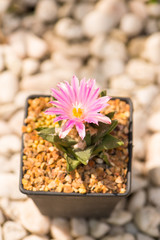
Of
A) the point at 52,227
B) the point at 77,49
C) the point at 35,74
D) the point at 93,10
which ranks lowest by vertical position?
the point at 52,227

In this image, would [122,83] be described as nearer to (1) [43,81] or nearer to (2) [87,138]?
(1) [43,81]

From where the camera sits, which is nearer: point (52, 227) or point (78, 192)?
point (78, 192)

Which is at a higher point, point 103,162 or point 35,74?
point 35,74

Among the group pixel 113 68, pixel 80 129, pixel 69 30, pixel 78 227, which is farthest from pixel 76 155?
pixel 69 30

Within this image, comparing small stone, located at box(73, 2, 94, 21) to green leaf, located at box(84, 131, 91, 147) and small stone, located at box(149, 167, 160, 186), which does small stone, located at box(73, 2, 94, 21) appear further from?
green leaf, located at box(84, 131, 91, 147)

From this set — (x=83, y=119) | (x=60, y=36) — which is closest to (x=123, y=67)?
(x=60, y=36)

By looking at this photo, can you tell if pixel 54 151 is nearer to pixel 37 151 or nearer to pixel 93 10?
pixel 37 151

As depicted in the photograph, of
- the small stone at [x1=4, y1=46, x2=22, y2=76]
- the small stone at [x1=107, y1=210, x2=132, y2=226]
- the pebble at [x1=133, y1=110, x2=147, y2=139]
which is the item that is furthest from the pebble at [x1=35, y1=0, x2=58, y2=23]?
the small stone at [x1=107, y1=210, x2=132, y2=226]
